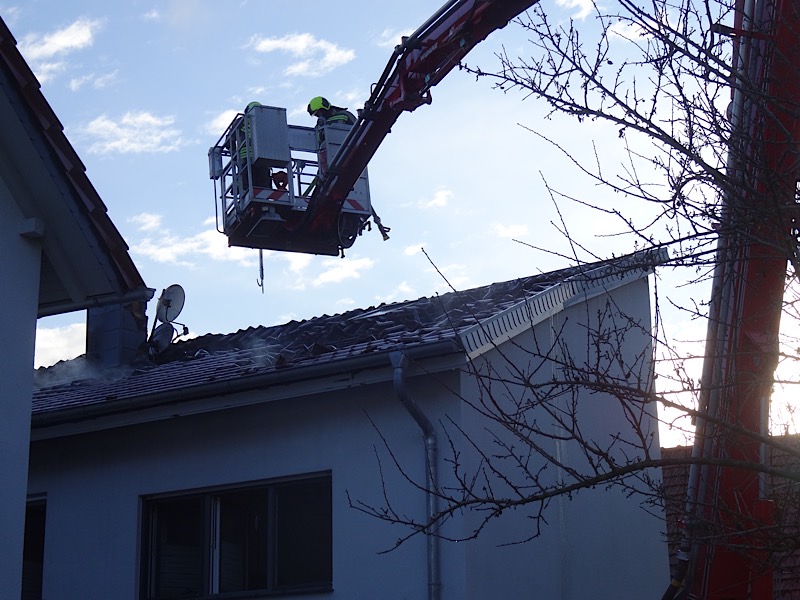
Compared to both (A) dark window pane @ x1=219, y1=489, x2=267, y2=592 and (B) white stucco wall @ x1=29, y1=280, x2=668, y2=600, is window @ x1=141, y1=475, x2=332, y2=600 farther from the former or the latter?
(B) white stucco wall @ x1=29, y1=280, x2=668, y2=600

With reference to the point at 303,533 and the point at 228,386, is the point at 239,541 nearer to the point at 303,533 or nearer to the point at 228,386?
the point at 303,533

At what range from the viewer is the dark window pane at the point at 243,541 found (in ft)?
34.6

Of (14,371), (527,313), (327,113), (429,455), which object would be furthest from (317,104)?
(14,371)

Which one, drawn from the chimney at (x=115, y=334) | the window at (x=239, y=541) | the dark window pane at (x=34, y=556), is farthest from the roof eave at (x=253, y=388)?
the chimney at (x=115, y=334)

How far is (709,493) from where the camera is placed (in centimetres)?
763

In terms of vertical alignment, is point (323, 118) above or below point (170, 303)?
above

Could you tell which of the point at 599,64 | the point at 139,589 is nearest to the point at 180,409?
the point at 139,589

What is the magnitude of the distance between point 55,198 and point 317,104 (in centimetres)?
759

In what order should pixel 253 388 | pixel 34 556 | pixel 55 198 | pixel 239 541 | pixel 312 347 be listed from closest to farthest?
pixel 55 198, pixel 253 388, pixel 312 347, pixel 239 541, pixel 34 556

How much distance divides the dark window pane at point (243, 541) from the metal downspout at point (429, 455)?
195 centimetres

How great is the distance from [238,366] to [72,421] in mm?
1708

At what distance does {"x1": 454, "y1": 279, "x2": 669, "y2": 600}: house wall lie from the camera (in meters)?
9.63

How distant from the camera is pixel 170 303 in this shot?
47.4ft

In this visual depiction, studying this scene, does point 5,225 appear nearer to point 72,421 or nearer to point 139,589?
point 72,421
